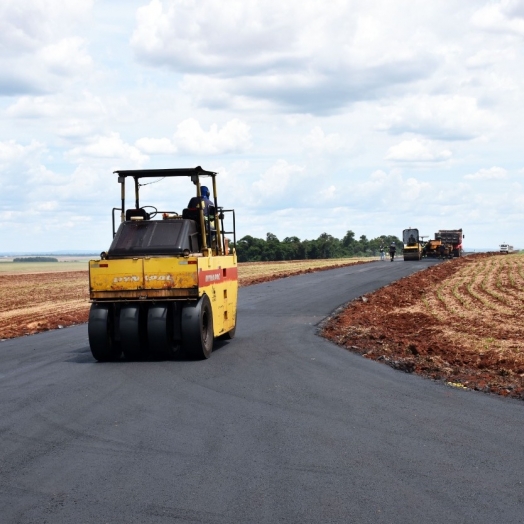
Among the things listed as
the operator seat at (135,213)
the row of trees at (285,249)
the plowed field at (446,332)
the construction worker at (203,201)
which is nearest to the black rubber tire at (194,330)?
the construction worker at (203,201)

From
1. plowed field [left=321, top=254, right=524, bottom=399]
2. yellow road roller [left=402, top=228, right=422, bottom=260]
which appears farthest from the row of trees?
plowed field [left=321, top=254, right=524, bottom=399]

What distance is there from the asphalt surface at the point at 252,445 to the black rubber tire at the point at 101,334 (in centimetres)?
37

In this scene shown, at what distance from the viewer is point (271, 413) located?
9930 mm

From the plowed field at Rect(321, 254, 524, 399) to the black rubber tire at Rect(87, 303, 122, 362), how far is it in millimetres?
4741

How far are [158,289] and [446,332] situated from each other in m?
7.33

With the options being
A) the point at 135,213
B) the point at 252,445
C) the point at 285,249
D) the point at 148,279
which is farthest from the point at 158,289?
the point at 285,249

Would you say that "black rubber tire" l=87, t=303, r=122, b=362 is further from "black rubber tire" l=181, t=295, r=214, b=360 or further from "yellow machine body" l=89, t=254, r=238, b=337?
"black rubber tire" l=181, t=295, r=214, b=360

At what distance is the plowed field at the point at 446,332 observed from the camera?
43.1 feet

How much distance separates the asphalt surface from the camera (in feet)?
21.1

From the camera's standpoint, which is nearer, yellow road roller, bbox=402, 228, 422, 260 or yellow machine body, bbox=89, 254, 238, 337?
yellow machine body, bbox=89, 254, 238, 337

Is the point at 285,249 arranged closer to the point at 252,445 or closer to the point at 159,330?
the point at 159,330

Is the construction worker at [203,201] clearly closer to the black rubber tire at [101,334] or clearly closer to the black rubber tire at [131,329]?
the black rubber tire at [131,329]

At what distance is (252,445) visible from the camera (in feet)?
27.4

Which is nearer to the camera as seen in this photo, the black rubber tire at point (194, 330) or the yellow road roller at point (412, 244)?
the black rubber tire at point (194, 330)
